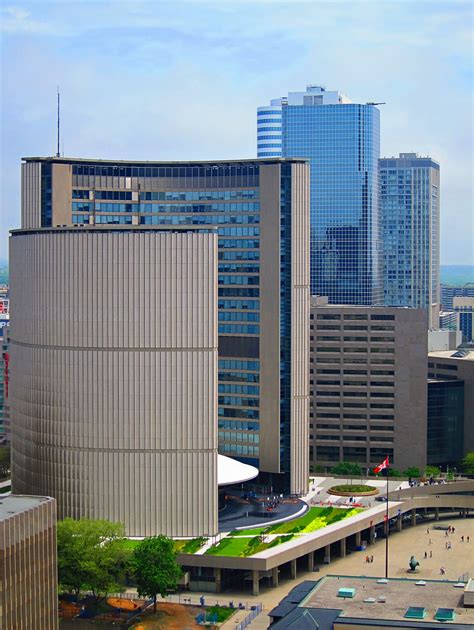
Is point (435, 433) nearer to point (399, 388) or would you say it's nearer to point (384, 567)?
point (399, 388)

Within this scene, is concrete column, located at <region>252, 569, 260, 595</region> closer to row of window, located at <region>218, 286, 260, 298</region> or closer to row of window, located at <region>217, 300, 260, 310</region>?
row of window, located at <region>217, 300, 260, 310</region>

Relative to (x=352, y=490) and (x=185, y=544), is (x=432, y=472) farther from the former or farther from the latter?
(x=185, y=544)

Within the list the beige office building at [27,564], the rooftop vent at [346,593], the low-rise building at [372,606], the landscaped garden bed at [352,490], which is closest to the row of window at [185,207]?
the landscaped garden bed at [352,490]

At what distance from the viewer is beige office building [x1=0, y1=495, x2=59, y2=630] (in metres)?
82.9

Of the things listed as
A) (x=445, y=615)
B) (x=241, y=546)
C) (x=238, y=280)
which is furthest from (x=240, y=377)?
(x=445, y=615)

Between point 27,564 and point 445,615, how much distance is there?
28986mm

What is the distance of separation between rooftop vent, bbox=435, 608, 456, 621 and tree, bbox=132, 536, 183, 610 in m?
32.7

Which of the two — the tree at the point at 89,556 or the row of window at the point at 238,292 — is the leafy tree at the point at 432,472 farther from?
the tree at the point at 89,556

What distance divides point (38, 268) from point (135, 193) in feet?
83.7

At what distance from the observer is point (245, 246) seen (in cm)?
14925

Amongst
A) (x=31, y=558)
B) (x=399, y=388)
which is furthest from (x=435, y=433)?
(x=31, y=558)

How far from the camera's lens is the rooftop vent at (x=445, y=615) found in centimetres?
8219

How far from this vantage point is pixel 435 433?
598 ft

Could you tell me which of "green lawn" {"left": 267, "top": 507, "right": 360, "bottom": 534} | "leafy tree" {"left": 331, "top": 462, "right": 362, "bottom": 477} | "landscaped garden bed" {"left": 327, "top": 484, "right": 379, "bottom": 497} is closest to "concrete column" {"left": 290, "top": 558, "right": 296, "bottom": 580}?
"green lawn" {"left": 267, "top": 507, "right": 360, "bottom": 534}
